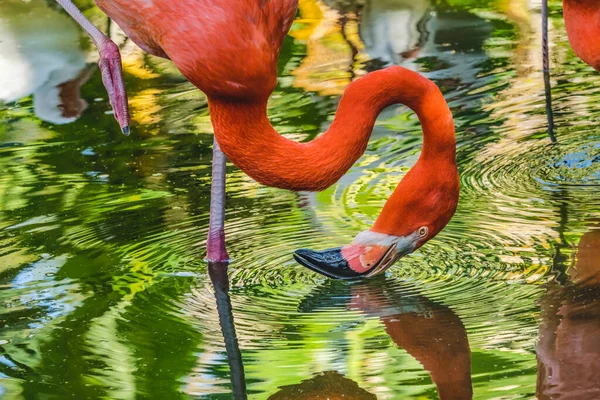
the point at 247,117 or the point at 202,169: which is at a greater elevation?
the point at 247,117

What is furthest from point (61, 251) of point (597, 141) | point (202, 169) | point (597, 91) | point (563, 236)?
point (597, 91)

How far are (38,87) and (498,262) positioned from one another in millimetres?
4536

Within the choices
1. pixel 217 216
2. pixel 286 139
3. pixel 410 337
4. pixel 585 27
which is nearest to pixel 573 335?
pixel 410 337

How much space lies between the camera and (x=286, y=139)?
4.77 m

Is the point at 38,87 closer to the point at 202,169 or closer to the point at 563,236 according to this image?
the point at 202,169

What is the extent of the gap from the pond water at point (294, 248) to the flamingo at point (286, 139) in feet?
1.02

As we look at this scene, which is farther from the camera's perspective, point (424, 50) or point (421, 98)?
point (424, 50)

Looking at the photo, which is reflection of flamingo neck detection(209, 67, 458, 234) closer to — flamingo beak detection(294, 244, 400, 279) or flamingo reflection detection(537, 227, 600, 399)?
flamingo beak detection(294, 244, 400, 279)

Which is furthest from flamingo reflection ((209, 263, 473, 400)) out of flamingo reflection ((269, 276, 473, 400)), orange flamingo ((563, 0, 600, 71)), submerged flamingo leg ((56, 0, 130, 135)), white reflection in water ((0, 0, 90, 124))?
white reflection in water ((0, 0, 90, 124))

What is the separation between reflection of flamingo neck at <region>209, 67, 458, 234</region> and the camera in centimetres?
468

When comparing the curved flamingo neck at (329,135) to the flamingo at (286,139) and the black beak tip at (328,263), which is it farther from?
the black beak tip at (328,263)

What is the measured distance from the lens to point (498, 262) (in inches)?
208

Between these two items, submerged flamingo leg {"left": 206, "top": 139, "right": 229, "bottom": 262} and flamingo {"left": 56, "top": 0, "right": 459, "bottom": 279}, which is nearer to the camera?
flamingo {"left": 56, "top": 0, "right": 459, "bottom": 279}

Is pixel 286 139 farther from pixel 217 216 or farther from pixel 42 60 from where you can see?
pixel 42 60
